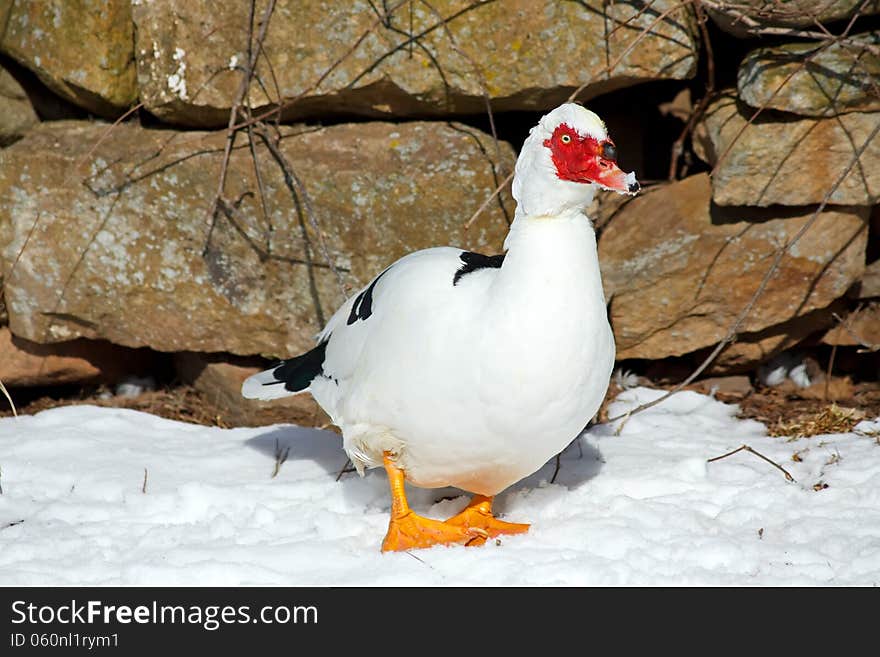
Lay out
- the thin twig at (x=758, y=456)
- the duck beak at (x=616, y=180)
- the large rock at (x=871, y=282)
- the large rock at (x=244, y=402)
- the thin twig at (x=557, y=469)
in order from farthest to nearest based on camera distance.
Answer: the large rock at (x=244, y=402) < the large rock at (x=871, y=282) < the thin twig at (x=557, y=469) < the thin twig at (x=758, y=456) < the duck beak at (x=616, y=180)

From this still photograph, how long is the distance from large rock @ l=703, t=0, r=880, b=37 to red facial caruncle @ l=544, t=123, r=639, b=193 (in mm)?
1509

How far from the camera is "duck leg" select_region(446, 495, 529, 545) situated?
346 cm

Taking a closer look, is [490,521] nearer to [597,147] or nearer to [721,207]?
[597,147]

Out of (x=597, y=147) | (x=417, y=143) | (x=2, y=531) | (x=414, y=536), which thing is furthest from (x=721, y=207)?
(x=2, y=531)

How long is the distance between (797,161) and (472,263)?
1657 millimetres

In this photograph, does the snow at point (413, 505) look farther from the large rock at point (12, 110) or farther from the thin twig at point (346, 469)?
the large rock at point (12, 110)

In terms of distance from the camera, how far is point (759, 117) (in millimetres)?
4230

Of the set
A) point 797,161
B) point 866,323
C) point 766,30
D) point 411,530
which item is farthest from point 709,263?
point 411,530

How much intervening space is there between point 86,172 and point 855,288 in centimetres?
340

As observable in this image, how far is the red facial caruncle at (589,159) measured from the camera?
2885 mm

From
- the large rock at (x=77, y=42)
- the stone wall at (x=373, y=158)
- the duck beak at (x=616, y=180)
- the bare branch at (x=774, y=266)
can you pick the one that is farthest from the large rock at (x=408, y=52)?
the duck beak at (x=616, y=180)

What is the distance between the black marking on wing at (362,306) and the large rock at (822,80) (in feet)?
5.73

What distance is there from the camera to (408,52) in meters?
4.25

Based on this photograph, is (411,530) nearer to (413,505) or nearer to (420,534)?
(420,534)
